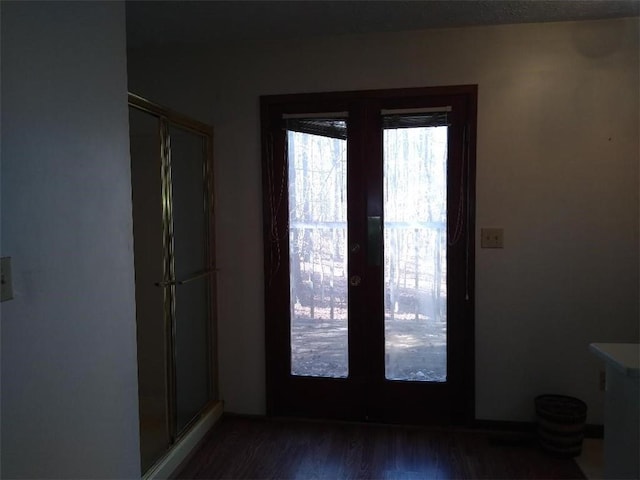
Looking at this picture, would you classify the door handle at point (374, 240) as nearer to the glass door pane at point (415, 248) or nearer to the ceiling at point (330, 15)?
the glass door pane at point (415, 248)

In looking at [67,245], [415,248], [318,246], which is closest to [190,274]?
[318,246]

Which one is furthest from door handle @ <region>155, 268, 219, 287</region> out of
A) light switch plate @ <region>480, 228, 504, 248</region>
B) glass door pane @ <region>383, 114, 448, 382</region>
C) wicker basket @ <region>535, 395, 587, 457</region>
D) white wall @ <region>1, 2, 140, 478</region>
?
wicker basket @ <region>535, 395, 587, 457</region>

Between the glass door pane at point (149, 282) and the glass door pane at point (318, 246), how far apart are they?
0.83 m

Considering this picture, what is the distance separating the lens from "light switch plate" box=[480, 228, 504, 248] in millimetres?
2701

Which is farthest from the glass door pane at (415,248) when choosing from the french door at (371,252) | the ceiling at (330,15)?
the ceiling at (330,15)

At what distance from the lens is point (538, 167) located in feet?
8.71

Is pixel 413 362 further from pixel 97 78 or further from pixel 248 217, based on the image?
pixel 97 78

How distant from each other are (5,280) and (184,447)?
160cm

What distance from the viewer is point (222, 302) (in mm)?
3004

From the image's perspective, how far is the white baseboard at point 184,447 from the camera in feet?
7.27

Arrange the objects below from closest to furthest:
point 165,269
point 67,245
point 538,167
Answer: point 67,245
point 165,269
point 538,167

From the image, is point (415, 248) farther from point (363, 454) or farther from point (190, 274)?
point (190, 274)

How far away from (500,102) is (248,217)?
1684mm

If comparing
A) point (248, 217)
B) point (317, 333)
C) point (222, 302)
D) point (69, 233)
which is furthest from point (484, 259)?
point (69, 233)
